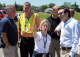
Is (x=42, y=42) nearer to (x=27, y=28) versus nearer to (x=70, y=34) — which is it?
(x=70, y=34)

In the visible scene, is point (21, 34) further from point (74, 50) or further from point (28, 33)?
point (74, 50)

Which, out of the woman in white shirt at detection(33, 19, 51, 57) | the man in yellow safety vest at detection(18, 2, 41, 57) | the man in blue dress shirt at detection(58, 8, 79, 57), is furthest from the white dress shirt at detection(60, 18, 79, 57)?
the man in yellow safety vest at detection(18, 2, 41, 57)

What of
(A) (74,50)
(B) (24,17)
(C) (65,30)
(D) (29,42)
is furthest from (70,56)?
(B) (24,17)

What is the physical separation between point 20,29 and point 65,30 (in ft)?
4.84

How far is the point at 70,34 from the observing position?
12.7 ft

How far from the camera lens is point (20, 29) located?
196 inches

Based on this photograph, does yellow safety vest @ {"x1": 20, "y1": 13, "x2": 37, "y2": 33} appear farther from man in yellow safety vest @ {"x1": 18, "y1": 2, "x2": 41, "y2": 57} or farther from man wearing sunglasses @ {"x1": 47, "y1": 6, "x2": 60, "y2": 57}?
man wearing sunglasses @ {"x1": 47, "y1": 6, "x2": 60, "y2": 57}

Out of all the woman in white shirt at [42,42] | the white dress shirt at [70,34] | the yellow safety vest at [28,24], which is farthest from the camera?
the yellow safety vest at [28,24]

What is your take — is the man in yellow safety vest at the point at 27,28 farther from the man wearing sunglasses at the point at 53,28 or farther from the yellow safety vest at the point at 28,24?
the man wearing sunglasses at the point at 53,28

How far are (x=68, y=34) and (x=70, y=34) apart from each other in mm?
40

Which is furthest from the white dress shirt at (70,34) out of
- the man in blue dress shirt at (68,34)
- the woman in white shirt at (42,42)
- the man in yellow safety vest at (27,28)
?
the man in yellow safety vest at (27,28)

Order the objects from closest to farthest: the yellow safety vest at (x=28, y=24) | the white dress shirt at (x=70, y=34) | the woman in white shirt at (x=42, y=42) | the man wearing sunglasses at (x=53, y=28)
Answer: the white dress shirt at (x=70, y=34)
the woman in white shirt at (x=42, y=42)
the yellow safety vest at (x=28, y=24)
the man wearing sunglasses at (x=53, y=28)

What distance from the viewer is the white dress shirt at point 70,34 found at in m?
3.73

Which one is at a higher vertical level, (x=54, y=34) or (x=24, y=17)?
(x=24, y=17)
